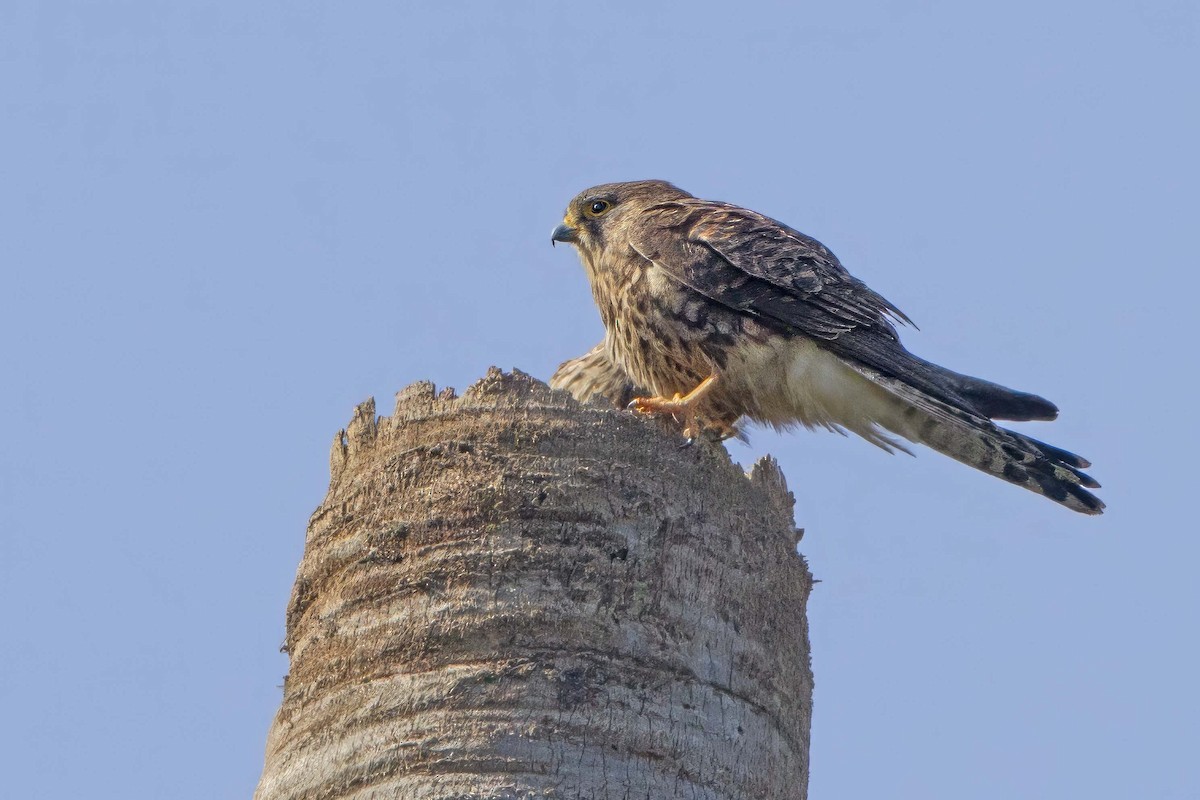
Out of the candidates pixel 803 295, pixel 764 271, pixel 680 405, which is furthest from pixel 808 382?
Result: pixel 680 405

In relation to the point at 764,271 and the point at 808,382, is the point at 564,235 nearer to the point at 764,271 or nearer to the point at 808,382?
Result: the point at 764,271

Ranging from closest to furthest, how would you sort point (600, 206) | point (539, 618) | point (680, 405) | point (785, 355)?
point (539, 618) → point (680, 405) → point (785, 355) → point (600, 206)

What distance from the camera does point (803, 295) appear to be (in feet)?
17.4

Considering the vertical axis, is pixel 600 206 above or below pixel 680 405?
above

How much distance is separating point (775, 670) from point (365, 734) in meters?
0.94

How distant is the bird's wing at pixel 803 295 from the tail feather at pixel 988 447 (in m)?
0.06

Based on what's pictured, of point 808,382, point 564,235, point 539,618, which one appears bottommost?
point 539,618

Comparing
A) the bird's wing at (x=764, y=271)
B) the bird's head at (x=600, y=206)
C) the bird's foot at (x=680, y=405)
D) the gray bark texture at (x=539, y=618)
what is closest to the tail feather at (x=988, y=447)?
the bird's wing at (x=764, y=271)

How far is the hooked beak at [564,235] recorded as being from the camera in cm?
622

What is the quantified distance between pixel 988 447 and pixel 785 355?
0.77 m

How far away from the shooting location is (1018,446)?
4918mm

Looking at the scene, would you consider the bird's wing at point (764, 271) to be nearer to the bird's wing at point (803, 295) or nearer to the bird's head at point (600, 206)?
the bird's wing at point (803, 295)

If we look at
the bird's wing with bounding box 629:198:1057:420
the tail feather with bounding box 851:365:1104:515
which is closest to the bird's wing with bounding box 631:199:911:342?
the bird's wing with bounding box 629:198:1057:420

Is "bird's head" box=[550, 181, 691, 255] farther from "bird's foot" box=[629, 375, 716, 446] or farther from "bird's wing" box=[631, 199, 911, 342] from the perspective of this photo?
Answer: "bird's foot" box=[629, 375, 716, 446]
